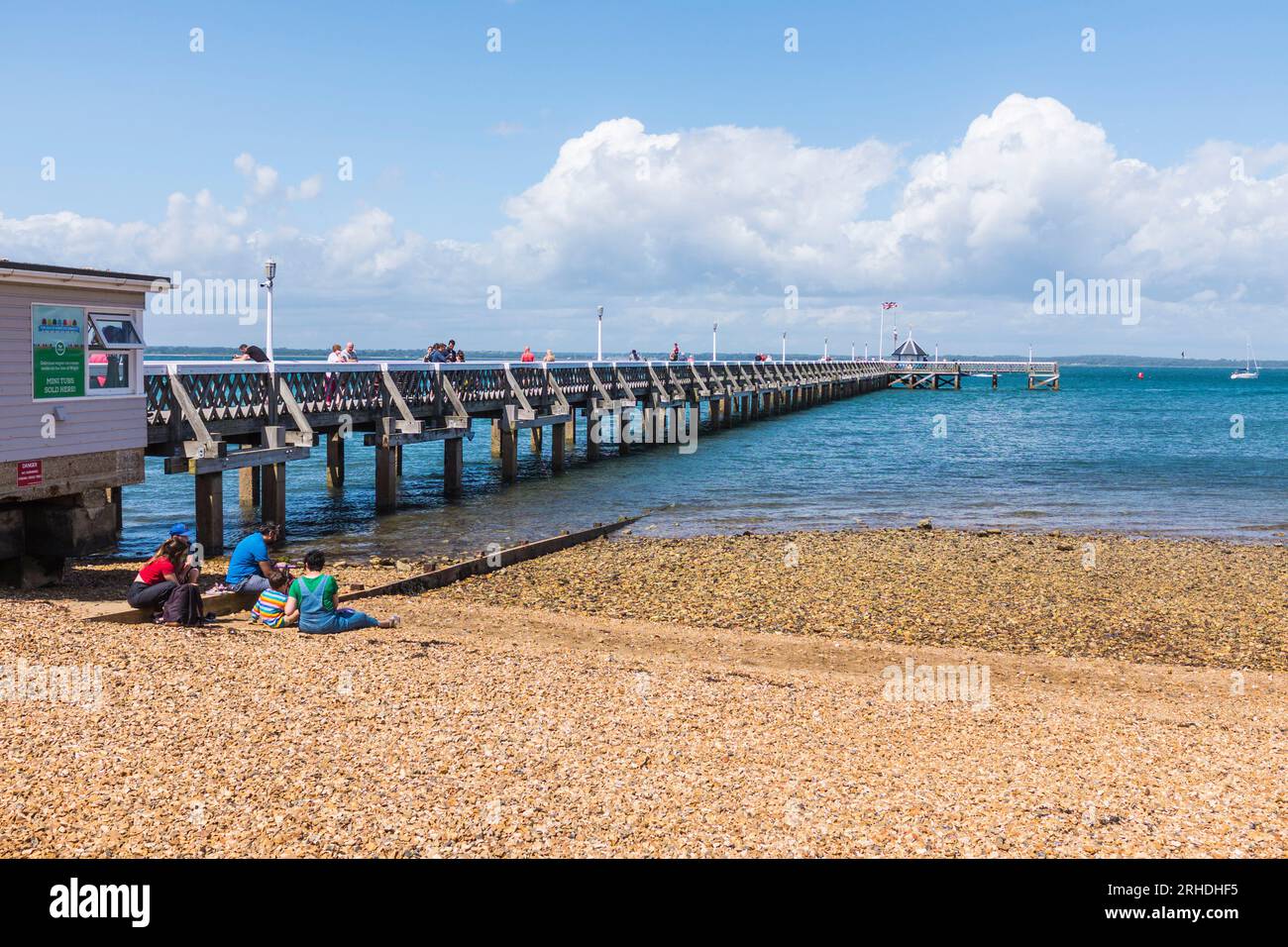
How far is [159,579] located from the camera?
458 inches

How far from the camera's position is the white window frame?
48.5 feet

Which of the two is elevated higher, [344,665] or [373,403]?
[373,403]

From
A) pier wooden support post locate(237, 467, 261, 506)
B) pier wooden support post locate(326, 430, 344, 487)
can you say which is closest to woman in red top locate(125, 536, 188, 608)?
pier wooden support post locate(237, 467, 261, 506)

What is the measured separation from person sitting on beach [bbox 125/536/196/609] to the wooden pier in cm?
667

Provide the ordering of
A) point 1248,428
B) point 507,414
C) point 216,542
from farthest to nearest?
point 1248,428, point 507,414, point 216,542

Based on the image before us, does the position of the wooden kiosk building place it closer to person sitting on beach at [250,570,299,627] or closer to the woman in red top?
the woman in red top

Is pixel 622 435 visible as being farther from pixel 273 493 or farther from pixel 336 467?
pixel 273 493
